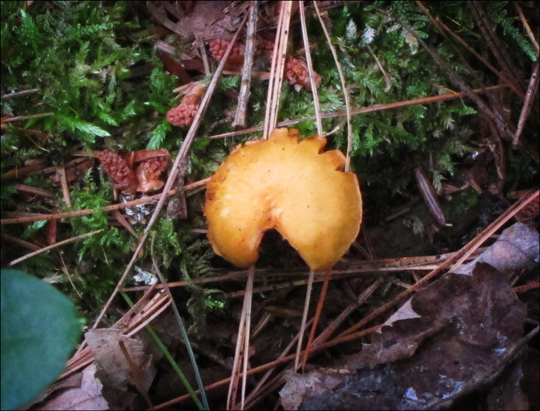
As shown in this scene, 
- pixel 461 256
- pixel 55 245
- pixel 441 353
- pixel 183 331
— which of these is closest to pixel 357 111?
pixel 461 256

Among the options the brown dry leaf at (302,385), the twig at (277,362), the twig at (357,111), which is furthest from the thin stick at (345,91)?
the brown dry leaf at (302,385)

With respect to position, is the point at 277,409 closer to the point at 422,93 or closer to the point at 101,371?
the point at 101,371

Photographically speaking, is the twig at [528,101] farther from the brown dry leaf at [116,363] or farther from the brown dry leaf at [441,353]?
the brown dry leaf at [116,363]

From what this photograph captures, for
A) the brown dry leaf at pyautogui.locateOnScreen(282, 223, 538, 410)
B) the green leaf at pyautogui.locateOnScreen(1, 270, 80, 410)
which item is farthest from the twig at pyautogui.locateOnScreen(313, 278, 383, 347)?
the green leaf at pyautogui.locateOnScreen(1, 270, 80, 410)

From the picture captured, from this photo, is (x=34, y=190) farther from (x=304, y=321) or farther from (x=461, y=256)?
(x=461, y=256)

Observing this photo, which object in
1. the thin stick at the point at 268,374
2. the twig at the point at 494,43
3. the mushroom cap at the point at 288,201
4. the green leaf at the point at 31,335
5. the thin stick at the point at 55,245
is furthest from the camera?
the twig at the point at 494,43

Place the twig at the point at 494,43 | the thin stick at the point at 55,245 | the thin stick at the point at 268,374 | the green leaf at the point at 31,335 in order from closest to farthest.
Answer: the green leaf at the point at 31,335
the thin stick at the point at 55,245
the thin stick at the point at 268,374
the twig at the point at 494,43
